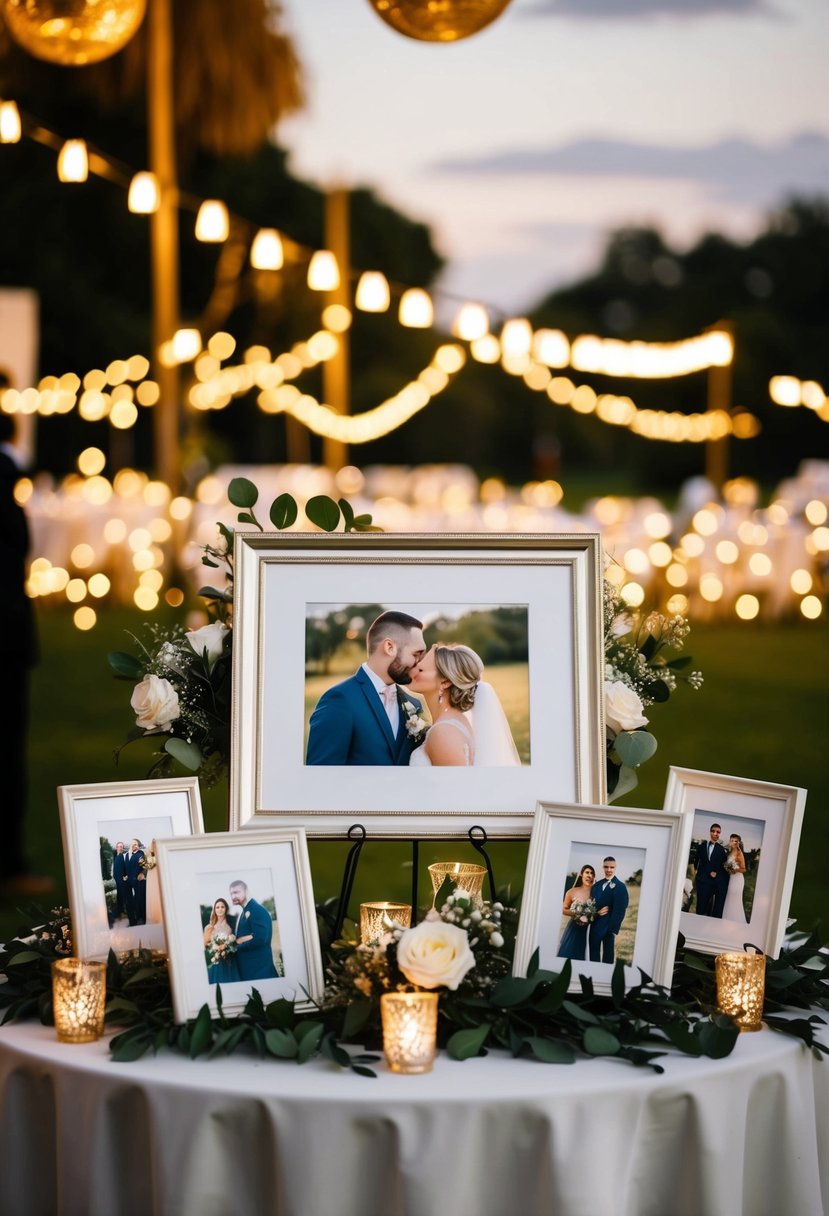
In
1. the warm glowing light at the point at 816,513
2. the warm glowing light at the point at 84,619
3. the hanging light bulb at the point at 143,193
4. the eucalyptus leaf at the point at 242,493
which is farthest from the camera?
the warm glowing light at the point at 816,513

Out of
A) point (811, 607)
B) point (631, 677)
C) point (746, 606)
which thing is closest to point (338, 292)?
point (746, 606)

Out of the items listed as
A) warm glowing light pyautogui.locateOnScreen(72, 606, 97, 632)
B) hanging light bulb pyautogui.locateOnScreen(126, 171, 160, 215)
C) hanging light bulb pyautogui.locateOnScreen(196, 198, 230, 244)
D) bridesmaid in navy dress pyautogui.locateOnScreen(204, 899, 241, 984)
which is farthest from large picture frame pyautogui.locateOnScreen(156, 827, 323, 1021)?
warm glowing light pyautogui.locateOnScreen(72, 606, 97, 632)

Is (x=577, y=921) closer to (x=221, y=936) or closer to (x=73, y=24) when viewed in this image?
(x=221, y=936)

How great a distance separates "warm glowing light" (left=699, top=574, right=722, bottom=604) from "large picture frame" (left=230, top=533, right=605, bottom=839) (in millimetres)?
10195

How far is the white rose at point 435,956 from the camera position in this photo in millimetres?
1753

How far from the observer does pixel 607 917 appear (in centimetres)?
186

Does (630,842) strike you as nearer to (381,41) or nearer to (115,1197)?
(115,1197)

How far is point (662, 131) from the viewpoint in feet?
90.7

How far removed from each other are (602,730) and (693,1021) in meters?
0.40

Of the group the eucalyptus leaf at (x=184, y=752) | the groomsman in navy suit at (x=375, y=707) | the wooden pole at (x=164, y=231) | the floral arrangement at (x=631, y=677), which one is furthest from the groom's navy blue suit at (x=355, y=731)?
the wooden pole at (x=164, y=231)

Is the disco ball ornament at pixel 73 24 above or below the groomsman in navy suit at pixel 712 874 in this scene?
above

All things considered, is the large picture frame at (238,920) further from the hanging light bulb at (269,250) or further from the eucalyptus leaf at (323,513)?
the hanging light bulb at (269,250)

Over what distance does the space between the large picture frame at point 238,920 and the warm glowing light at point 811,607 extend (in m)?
10.6

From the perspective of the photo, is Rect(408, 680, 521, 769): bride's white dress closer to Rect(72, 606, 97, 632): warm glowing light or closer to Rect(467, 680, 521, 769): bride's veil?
Rect(467, 680, 521, 769): bride's veil
